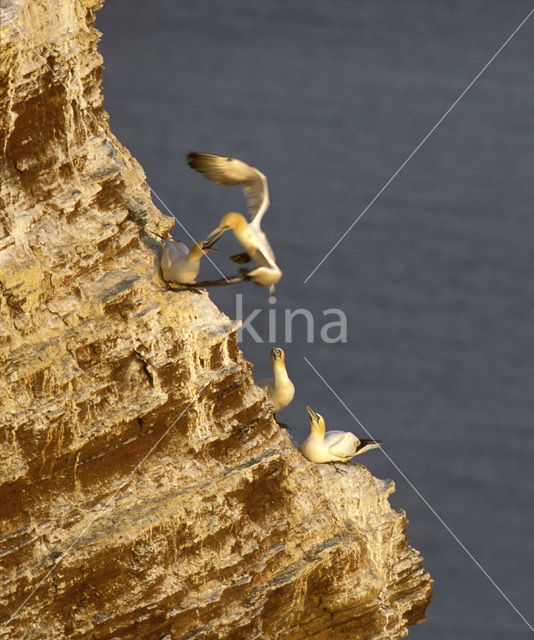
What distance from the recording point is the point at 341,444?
43.6ft

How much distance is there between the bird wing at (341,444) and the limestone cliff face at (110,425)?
0.71 m

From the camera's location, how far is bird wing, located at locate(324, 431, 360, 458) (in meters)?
13.2

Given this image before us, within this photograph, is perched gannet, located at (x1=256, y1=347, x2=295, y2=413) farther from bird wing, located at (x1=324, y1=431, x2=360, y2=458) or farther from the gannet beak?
the gannet beak

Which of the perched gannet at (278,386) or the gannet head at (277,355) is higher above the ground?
the gannet head at (277,355)

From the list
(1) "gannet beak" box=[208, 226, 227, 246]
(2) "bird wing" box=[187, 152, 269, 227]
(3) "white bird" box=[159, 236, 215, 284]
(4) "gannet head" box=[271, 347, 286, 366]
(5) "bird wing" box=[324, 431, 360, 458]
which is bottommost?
(5) "bird wing" box=[324, 431, 360, 458]

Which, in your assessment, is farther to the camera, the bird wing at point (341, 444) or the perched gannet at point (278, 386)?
the perched gannet at point (278, 386)

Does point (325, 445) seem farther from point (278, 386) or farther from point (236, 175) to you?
point (236, 175)

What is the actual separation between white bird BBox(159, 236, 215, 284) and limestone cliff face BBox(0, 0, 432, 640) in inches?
4.6

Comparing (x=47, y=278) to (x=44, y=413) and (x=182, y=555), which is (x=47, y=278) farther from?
(x=182, y=555)

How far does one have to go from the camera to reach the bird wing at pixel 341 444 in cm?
1325

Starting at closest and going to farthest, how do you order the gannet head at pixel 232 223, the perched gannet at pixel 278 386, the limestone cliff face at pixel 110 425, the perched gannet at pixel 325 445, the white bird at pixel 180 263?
the limestone cliff face at pixel 110 425 → the gannet head at pixel 232 223 → the white bird at pixel 180 263 → the perched gannet at pixel 325 445 → the perched gannet at pixel 278 386

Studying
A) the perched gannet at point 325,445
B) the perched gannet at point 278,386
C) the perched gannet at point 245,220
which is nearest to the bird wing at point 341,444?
the perched gannet at point 325,445

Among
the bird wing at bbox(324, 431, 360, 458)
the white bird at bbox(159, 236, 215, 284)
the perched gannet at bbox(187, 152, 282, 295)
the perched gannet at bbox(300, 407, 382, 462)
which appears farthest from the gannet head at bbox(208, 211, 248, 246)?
the bird wing at bbox(324, 431, 360, 458)

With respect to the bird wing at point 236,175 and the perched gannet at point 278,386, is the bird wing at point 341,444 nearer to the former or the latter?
the perched gannet at point 278,386
